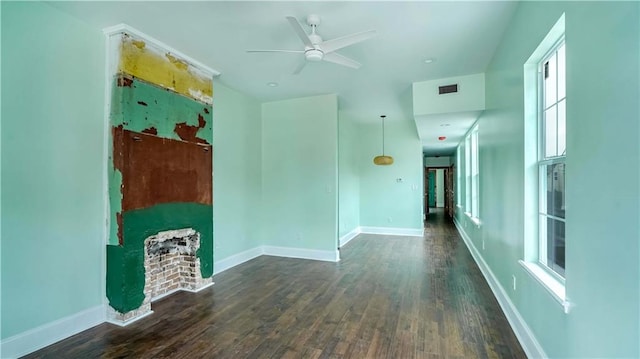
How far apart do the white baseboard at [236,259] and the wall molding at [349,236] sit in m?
1.80

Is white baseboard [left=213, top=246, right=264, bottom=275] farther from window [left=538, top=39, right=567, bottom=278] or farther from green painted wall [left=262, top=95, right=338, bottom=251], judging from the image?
window [left=538, top=39, right=567, bottom=278]

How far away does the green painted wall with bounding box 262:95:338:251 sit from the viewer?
504 cm

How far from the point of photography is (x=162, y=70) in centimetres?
323

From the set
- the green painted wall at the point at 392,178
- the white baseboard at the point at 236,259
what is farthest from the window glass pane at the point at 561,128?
the green painted wall at the point at 392,178

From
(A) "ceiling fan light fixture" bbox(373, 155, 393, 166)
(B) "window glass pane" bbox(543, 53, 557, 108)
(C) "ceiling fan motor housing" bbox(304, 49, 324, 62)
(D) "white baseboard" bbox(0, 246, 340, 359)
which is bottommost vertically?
(D) "white baseboard" bbox(0, 246, 340, 359)

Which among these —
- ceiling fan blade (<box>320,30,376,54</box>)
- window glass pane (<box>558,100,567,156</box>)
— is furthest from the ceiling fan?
window glass pane (<box>558,100,567,156</box>)

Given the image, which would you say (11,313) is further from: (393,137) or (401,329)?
(393,137)

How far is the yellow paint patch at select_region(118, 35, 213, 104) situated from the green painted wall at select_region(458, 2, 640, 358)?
11.4 ft

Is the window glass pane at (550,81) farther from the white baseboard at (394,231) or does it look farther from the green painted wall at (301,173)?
the white baseboard at (394,231)

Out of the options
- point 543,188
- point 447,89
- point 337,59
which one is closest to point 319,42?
point 337,59

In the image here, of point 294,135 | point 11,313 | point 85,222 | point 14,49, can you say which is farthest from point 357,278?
point 14,49

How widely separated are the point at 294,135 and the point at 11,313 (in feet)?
13.3

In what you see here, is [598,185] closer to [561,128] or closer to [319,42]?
[561,128]

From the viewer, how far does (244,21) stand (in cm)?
274
